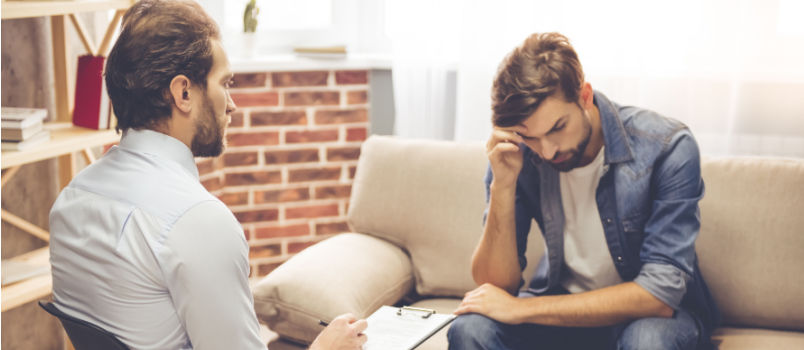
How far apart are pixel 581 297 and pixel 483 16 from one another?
4.31 feet

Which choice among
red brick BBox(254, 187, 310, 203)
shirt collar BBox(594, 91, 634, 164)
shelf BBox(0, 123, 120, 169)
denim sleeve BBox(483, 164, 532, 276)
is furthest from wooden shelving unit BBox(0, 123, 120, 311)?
shirt collar BBox(594, 91, 634, 164)

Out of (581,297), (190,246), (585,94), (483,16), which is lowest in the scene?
(581,297)

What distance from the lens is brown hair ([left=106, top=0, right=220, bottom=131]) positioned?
123 cm

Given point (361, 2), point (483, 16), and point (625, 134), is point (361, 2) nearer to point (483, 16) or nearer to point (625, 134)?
point (483, 16)

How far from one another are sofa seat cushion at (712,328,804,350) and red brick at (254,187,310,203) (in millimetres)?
1659

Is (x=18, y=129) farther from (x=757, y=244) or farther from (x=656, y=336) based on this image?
(x=757, y=244)

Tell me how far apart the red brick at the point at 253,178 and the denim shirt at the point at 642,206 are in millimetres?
1311

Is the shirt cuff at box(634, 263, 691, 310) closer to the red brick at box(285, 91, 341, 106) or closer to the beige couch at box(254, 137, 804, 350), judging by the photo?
the beige couch at box(254, 137, 804, 350)

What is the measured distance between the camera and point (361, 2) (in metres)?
3.10

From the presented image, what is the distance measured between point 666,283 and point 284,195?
1774 mm

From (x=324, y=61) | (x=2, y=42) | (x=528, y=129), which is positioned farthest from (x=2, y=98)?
(x=528, y=129)

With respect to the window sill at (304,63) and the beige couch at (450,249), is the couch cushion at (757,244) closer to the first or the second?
the beige couch at (450,249)

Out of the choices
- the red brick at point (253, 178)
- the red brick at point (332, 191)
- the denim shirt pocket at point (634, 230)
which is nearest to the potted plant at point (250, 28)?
the red brick at point (253, 178)

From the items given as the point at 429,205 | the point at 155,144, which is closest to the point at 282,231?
the point at 429,205
